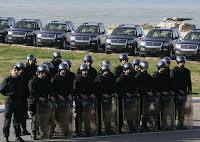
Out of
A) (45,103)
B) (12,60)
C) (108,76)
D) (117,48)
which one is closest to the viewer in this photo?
(45,103)

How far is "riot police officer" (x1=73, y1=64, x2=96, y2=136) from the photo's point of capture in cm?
1463

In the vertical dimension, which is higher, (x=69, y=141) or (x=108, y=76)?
(x=108, y=76)

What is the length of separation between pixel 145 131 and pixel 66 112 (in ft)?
7.78

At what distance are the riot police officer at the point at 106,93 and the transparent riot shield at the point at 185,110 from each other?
1925 mm

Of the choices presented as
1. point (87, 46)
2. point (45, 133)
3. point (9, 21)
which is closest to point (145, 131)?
point (45, 133)

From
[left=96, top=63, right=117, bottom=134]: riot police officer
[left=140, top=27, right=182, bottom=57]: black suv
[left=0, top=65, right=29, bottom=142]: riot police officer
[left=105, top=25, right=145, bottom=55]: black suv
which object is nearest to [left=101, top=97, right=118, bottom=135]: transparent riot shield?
[left=96, top=63, right=117, bottom=134]: riot police officer

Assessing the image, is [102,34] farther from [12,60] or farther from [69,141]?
[69,141]

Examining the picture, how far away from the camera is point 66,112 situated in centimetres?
1445

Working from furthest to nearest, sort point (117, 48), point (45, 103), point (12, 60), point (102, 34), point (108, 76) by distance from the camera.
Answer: point (102, 34), point (117, 48), point (12, 60), point (108, 76), point (45, 103)

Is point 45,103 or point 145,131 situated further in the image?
point 145,131

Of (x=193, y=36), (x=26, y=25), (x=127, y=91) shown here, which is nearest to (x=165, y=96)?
(x=127, y=91)

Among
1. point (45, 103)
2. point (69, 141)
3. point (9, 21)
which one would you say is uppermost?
point (9, 21)

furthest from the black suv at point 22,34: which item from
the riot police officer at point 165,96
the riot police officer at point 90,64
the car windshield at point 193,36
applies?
the riot police officer at point 165,96

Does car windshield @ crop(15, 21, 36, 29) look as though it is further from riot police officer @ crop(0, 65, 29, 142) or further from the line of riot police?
riot police officer @ crop(0, 65, 29, 142)
